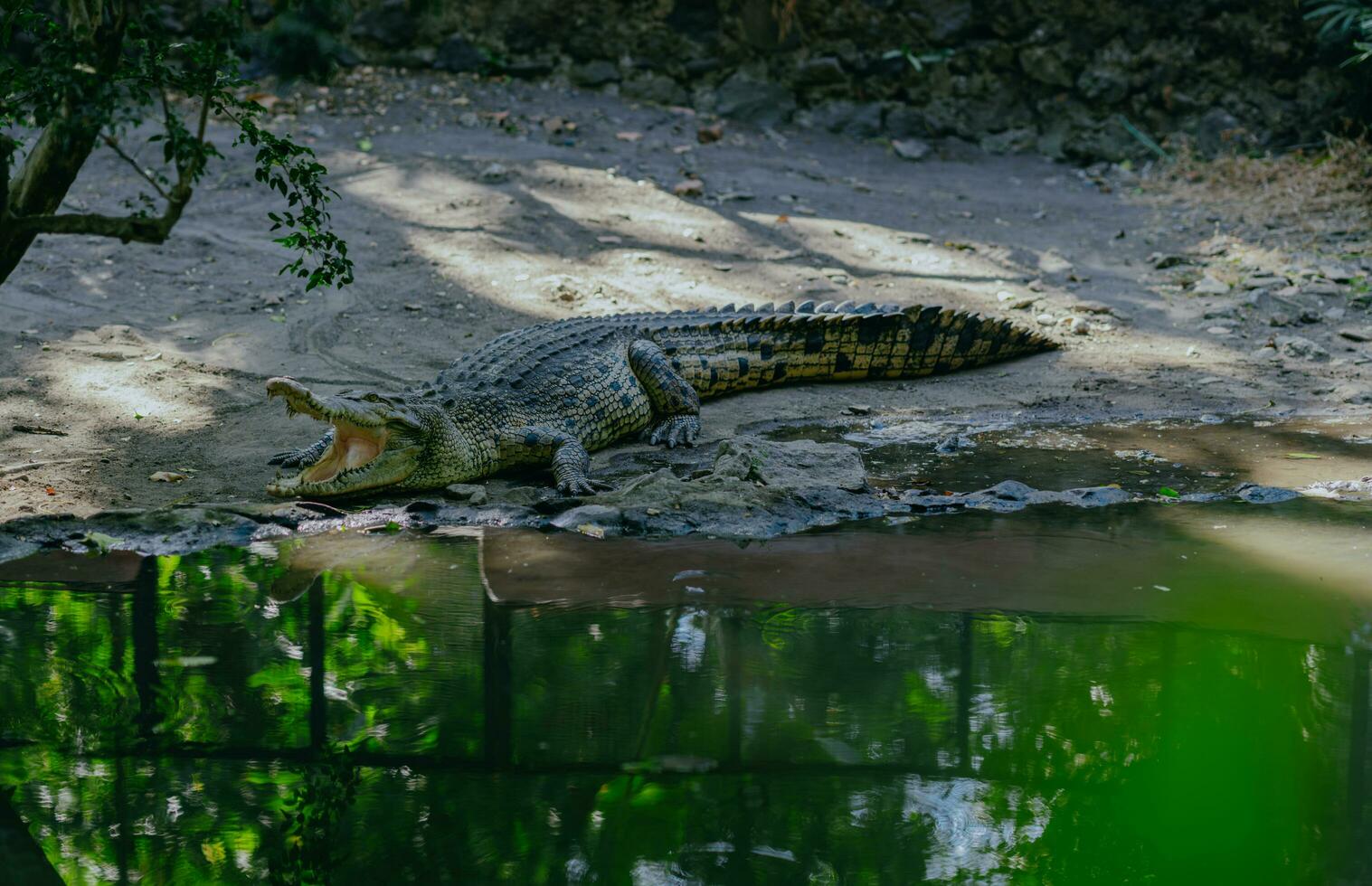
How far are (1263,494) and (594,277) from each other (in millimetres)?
4589

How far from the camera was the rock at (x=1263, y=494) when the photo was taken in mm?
4617

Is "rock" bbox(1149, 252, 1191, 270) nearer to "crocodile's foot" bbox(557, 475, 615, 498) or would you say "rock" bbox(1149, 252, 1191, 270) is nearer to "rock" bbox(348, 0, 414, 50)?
"crocodile's foot" bbox(557, 475, 615, 498)

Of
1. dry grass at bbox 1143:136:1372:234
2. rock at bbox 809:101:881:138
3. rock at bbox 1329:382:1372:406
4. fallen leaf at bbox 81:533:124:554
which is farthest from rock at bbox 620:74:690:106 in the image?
fallen leaf at bbox 81:533:124:554

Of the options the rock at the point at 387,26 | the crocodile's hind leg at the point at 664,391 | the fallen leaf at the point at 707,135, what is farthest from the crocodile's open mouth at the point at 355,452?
the rock at the point at 387,26

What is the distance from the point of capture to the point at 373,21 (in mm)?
11711

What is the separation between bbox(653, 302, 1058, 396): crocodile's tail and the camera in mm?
6422

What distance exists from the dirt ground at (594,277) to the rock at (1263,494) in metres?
1.35

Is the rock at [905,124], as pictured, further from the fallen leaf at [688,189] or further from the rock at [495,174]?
the rock at [495,174]

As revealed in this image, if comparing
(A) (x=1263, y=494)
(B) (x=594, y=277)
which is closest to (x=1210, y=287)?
(A) (x=1263, y=494)

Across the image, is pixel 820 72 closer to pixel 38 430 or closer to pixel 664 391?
pixel 664 391

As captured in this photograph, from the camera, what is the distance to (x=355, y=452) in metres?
4.86

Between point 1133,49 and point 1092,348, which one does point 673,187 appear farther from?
point 1133,49

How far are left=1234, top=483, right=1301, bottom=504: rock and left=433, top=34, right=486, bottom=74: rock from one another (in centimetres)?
904

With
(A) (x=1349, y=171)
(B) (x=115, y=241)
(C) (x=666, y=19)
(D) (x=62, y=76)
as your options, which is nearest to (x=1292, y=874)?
(D) (x=62, y=76)
